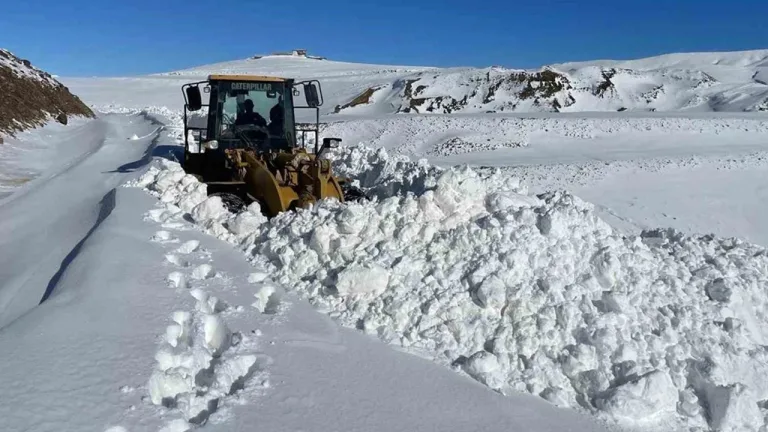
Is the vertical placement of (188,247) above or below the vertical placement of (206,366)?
above

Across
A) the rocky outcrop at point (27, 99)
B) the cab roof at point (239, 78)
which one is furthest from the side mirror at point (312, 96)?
the rocky outcrop at point (27, 99)

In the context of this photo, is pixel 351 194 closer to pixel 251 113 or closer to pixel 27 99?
pixel 251 113

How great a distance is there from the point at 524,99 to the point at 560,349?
2364 cm

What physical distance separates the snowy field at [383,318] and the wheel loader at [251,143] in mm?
598

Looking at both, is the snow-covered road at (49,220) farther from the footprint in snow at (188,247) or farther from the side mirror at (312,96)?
the side mirror at (312,96)

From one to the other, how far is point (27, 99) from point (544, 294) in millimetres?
24853

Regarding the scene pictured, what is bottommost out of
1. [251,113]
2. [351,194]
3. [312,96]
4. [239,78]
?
[351,194]

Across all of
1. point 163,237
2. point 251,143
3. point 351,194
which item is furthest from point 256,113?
point 163,237

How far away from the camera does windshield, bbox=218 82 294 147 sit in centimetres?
914

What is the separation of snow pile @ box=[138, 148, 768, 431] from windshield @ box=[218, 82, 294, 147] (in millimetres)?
2876

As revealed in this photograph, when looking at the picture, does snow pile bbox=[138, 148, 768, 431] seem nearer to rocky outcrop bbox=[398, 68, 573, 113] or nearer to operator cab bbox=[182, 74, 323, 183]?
operator cab bbox=[182, 74, 323, 183]

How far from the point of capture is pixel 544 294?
4.64 metres

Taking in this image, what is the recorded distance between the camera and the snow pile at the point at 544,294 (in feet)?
13.1

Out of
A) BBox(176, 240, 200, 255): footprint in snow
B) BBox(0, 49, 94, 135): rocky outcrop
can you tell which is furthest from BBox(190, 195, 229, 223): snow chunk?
BBox(0, 49, 94, 135): rocky outcrop
